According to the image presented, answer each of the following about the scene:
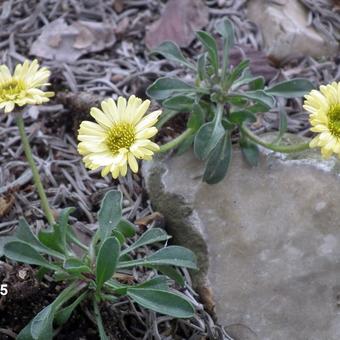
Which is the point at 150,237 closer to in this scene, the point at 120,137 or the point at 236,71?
the point at 120,137

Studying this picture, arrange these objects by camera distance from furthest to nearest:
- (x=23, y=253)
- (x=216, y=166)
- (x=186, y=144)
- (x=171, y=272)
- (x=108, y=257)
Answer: (x=186, y=144) → (x=216, y=166) → (x=171, y=272) → (x=23, y=253) → (x=108, y=257)

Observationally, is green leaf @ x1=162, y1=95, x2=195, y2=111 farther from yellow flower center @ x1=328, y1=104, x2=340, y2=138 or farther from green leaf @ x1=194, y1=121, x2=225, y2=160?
yellow flower center @ x1=328, y1=104, x2=340, y2=138

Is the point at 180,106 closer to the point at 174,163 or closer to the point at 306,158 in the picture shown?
the point at 174,163

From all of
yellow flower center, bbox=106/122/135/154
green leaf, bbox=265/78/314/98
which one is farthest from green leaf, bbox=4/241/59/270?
green leaf, bbox=265/78/314/98

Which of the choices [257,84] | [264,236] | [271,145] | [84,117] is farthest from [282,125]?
[84,117]

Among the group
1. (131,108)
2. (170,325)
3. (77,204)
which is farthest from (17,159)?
(170,325)
